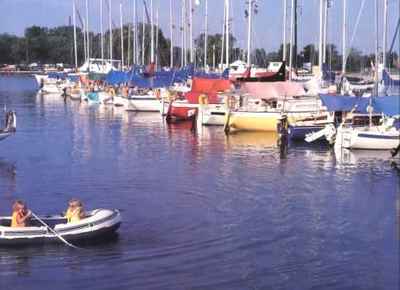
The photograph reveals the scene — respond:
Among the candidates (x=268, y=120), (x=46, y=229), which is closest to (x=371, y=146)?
(x=268, y=120)

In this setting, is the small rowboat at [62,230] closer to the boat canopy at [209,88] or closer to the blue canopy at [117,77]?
the boat canopy at [209,88]

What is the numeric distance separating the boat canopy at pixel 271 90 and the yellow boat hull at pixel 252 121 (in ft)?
4.31

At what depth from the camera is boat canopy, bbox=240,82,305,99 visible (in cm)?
5794

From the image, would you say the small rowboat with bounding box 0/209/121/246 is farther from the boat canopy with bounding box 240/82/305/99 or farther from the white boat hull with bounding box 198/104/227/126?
the white boat hull with bounding box 198/104/227/126

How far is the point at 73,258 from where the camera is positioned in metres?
23.0

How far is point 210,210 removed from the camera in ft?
98.5

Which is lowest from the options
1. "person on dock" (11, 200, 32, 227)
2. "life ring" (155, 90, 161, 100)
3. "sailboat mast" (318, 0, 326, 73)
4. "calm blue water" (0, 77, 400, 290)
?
"calm blue water" (0, 77, 400, 290)

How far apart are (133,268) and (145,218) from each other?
636 cm

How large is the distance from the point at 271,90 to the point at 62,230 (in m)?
35.9

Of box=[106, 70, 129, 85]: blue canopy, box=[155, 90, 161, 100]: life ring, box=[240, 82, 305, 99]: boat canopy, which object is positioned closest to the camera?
box=[240, 82, 305, 99]: boat canopy

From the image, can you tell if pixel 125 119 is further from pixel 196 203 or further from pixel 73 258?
pixel 73 258

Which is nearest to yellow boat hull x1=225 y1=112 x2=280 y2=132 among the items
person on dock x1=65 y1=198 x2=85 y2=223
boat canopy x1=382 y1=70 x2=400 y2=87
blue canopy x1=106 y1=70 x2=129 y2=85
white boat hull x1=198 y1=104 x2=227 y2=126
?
white boat hull x1=198 y1=104 x2=227 y2=126

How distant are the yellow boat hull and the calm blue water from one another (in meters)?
2.37

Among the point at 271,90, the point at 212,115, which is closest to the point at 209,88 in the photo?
the point at 212,115
